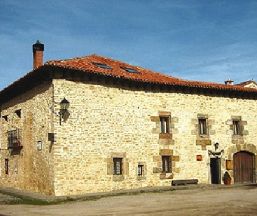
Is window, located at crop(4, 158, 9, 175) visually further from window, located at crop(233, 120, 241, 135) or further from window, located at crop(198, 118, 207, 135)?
window, located at crop(233, 120, 241, 135)

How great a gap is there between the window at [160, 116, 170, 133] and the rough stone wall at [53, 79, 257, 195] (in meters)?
0.23

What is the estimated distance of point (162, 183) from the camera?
20.7 meters

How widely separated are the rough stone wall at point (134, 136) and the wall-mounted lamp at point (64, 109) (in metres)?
0.23

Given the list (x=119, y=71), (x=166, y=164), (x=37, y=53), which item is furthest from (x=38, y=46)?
(x=166, y=164)

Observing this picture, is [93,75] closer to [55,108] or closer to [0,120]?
[55,108]

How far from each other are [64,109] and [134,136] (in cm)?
407

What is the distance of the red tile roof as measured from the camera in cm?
1877

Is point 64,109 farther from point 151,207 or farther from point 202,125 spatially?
point 202,125

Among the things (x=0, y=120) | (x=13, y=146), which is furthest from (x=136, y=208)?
(x=0, y=120)

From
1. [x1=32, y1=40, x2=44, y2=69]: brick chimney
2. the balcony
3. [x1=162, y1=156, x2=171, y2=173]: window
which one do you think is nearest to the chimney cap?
[x1=32, y1=40, x2=44, y2=69]: brick chimney

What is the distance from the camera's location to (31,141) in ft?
66.7

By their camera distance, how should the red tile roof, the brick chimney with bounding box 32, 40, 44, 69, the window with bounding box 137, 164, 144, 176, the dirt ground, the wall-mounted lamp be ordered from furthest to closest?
the brick chimney with bounding box 32, 40, 44, 69 < the window with bounding box 137, 164, 144, 176 < the red tile roof < the wall-mounted lamp < the dirt ground

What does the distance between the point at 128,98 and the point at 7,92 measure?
7.19 meters

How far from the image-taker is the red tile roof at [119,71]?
18766mm
